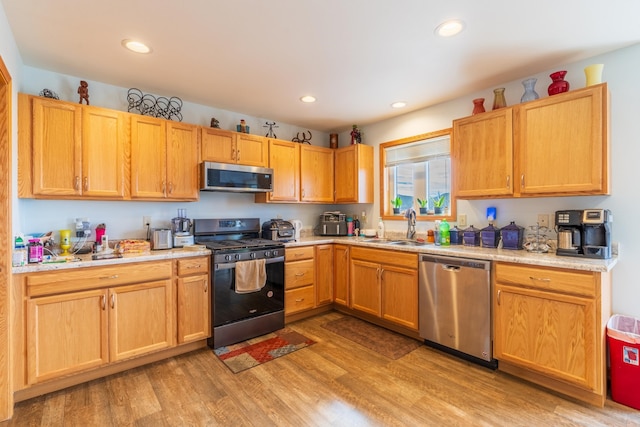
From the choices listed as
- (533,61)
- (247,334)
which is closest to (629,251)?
(533,61)

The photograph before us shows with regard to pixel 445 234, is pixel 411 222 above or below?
above

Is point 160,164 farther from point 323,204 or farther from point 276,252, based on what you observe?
point 323,204

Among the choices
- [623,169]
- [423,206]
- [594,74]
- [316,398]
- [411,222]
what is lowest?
[316,398]

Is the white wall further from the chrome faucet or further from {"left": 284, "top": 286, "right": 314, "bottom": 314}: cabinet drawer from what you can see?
{"left": 284, "top": 286, "right": 314, "bottom": 314}: cabinet drawer

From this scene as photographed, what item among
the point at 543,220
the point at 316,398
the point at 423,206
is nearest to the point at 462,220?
the point at 423,206

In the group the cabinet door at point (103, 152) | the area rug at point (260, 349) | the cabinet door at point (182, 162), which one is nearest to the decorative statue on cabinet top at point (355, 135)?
the cabinet door at point (182, 162)

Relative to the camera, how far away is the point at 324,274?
12.4ft

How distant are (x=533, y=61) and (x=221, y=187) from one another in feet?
9.63

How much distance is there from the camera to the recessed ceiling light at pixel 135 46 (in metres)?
2.15

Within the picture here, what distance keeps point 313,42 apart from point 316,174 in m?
2.10

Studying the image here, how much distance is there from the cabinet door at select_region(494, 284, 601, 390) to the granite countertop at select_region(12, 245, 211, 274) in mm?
2525

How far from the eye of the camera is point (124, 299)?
2.44 m

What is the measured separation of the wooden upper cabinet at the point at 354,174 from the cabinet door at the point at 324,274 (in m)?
0.78

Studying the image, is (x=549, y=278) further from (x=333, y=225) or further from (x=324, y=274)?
(x=333, y=225)
